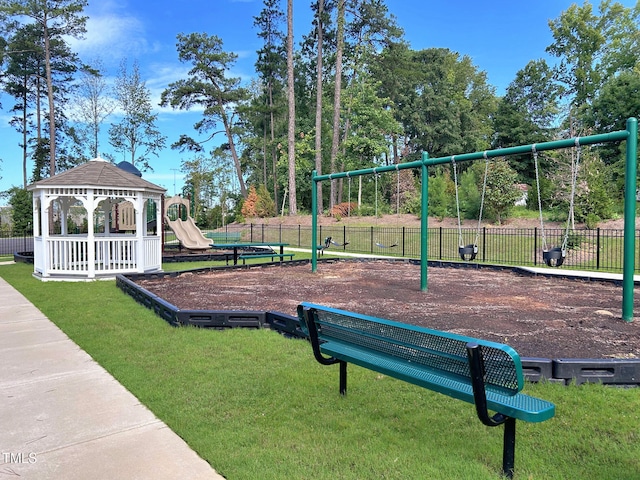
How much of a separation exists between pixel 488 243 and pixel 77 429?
730 inches

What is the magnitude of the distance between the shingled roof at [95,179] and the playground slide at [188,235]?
15.9 ft

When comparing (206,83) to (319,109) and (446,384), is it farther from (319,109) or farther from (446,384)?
(446,384)

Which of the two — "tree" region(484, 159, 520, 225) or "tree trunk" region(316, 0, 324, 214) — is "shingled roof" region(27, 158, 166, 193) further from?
"tree trunk" region(316, 0, 324, 214)

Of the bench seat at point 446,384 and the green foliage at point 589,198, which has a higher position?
the green foliage at point 589,198

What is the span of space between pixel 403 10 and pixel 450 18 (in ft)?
23.6

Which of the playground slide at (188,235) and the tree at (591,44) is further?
the tree at (591,44)

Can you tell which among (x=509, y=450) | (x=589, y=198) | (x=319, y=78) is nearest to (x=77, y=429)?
(x=509, y=450)

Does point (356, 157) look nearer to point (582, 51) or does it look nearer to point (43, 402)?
point (582, 51)

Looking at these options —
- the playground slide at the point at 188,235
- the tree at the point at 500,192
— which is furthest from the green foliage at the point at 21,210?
the tree at the point at 500,192

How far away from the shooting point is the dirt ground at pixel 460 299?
5344 millimetres

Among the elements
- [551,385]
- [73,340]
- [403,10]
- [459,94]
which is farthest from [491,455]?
[459,94]

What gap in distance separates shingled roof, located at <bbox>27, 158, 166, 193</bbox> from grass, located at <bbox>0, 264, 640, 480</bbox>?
7789 millimetres

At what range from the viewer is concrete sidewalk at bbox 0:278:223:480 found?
8.80 ft

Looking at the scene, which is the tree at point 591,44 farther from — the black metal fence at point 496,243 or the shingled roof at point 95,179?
the shingled roof at point 95,179
